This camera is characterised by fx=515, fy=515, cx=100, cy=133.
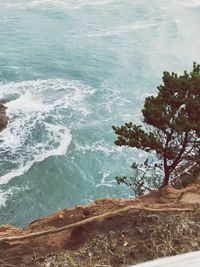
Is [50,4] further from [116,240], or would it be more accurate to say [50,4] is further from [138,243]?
[138,243]

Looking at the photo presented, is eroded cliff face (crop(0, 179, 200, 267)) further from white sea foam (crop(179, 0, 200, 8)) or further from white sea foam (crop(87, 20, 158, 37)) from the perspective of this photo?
white sea foam (crop(179, 0, 200, 8))

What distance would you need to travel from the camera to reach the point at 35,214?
31.9m

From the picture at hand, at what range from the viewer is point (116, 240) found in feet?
22.6

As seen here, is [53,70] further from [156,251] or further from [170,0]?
[156,251]

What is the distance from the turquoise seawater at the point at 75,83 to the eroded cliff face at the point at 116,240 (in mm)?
24050

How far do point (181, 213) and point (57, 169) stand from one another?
1189 inches

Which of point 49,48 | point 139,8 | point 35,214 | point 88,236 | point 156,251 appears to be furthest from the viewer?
point 139,8

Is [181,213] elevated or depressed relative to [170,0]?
elevated

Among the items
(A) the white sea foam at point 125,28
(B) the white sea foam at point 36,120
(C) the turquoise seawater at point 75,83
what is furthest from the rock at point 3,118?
(A) the white sea foam at point 125,28

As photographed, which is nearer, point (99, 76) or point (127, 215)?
point (127, 215)

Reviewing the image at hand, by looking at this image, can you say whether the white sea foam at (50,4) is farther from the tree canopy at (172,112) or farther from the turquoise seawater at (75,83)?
the tree canopy at (172,112)

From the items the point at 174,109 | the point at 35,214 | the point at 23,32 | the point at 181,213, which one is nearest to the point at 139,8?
the point at 23,32

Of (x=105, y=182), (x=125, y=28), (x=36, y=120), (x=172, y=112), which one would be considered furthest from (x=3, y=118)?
(x=125, y=28)

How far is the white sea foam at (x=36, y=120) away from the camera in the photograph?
126 feet
